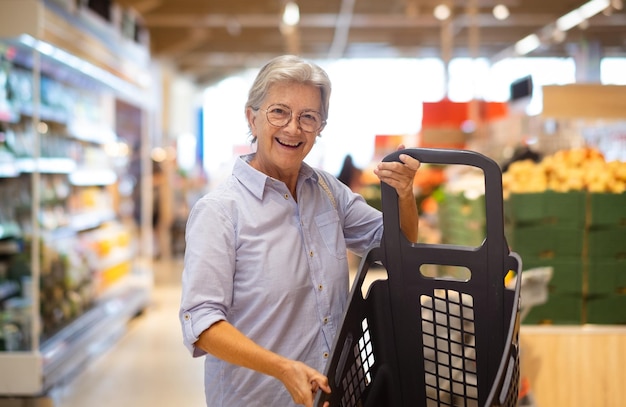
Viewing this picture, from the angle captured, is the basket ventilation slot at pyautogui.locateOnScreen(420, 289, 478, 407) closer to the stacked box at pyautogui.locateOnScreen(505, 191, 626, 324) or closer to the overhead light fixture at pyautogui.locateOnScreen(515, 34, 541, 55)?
the stacked box at pyautogui.locateOnScreen(505, 191, 626, 324)

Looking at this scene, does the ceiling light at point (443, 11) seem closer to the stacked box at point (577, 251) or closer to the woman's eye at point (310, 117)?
the stacked box at point (577, 251)

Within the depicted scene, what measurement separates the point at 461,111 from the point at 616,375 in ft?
19.3

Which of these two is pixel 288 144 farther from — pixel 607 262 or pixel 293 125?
pixel 607 262

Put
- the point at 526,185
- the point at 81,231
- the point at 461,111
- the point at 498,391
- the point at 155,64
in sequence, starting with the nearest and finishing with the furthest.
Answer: the point at 498,391 < the point at 526,185 < the point at 81,231 < the point at 461,111 < the point at 155,64

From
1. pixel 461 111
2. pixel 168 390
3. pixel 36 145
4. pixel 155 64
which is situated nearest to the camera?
pixel 36 145

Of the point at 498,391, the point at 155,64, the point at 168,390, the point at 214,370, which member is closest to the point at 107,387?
the point at 168,390

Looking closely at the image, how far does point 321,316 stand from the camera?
1.96m

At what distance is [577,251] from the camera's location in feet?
13.5

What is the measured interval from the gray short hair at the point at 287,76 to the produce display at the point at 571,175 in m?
2.30

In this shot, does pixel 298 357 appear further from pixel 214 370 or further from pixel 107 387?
pixel 107 387

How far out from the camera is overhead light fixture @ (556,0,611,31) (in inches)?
262

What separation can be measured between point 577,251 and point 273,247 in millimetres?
2649

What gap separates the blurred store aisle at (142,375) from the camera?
17.4 ft

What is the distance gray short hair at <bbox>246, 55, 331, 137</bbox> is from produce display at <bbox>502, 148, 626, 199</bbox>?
7.56ft
